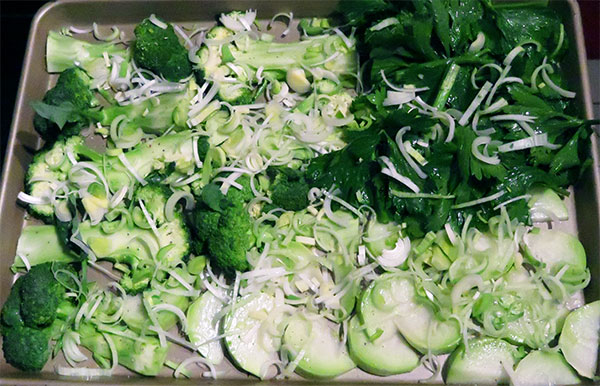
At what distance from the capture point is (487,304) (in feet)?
5.66

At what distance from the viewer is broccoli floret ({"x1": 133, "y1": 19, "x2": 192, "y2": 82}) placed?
204 cm

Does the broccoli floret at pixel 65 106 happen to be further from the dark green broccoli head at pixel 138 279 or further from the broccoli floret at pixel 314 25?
the broccoli floret at pixel 314 25

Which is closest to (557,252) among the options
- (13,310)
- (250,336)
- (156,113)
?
(250,336)

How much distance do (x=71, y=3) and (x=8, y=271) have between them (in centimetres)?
107

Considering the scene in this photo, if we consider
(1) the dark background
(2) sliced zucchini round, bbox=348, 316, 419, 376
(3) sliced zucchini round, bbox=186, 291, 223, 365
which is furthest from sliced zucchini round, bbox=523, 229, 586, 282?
(1) the dark background

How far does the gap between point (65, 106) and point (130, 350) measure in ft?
3.04

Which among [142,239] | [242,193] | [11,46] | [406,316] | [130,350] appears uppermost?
[11,46]

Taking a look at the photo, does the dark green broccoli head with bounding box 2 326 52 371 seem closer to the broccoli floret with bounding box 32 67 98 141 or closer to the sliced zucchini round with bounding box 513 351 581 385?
the broccoli floret with bounding box 32 67 98 141

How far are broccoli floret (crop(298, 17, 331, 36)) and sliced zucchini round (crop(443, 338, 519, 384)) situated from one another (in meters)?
1.28

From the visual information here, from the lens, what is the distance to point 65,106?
6.56 feet

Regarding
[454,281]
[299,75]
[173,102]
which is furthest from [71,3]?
[454,281]

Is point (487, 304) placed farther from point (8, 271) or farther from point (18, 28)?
point (18, 28)

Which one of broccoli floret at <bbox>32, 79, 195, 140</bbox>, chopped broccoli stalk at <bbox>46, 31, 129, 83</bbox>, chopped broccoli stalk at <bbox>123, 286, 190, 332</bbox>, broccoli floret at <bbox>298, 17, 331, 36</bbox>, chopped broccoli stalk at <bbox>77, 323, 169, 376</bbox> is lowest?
chopped broccoli stalk at <bbox>77, 323, 169, 376</bbox>

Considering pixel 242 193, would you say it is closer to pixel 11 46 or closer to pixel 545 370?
pixel 545 370
